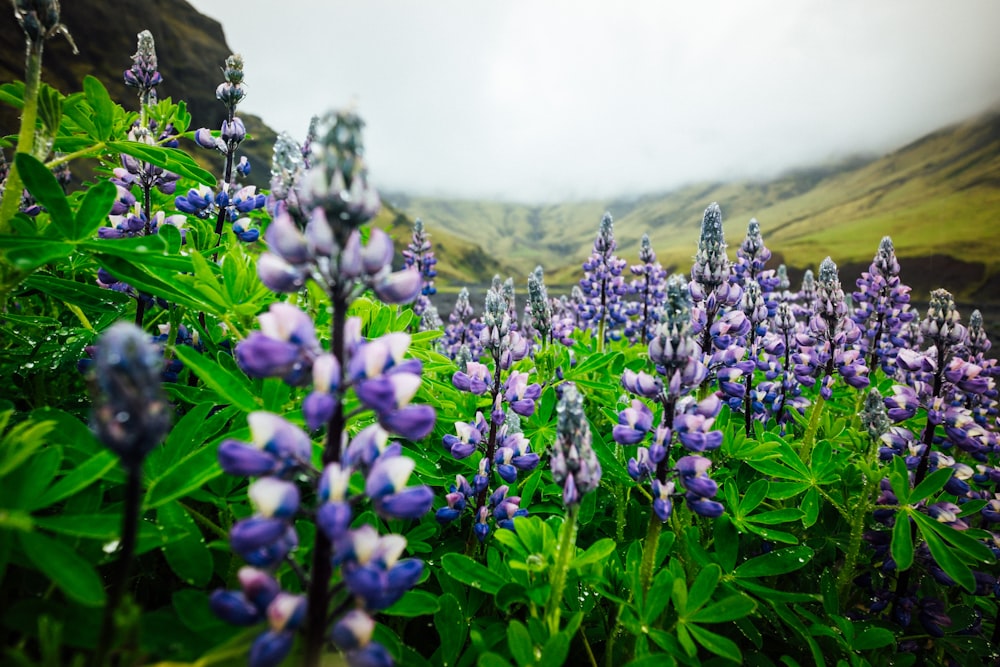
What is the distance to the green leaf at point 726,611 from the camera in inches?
65.7

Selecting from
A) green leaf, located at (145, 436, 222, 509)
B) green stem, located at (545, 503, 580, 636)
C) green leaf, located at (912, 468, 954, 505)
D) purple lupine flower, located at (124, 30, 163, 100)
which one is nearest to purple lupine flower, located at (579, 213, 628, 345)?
green leaf, located at (912, 468, 954, 505)

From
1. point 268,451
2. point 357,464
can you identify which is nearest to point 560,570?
point 357,464

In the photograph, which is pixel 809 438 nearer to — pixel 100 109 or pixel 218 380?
pixel 218 380

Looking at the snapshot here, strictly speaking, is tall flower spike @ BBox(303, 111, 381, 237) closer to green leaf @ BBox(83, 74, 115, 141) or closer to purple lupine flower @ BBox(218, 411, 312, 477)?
purple lupine flower @ BBox(218, 411, 312, 477)

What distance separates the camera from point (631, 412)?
5.95 feet

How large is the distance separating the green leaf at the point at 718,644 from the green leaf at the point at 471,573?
73 centimetres

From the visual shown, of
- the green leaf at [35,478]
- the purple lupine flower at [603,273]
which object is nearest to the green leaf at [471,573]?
the green leaf at [35,478]

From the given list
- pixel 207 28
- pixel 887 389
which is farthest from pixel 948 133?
pixel 887 389

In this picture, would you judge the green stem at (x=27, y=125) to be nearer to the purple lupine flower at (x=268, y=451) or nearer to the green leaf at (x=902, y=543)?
the purple lupine flower at (x=268, y=451)

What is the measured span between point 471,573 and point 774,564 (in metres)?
1.41

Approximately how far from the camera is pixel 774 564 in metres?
2.13

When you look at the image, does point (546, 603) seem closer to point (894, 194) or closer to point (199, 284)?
point (199, 284)

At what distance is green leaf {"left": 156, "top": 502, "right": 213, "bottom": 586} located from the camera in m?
1.26

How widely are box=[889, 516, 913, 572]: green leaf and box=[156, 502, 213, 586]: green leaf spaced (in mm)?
2628
